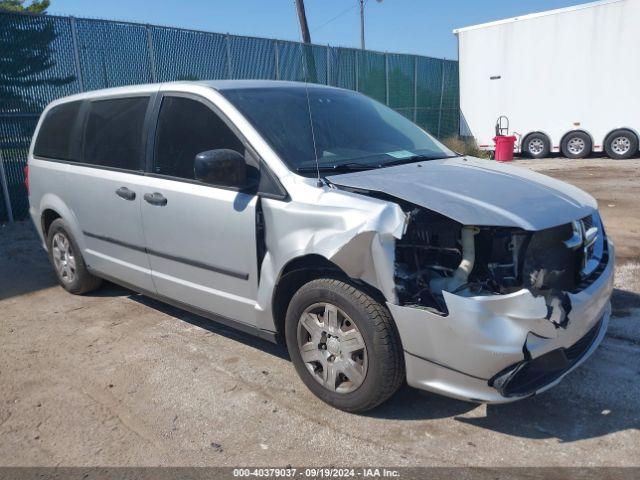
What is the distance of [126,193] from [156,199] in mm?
403

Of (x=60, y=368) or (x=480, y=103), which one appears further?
(x=480, y=103)

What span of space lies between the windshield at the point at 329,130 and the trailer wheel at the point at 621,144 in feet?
44.3

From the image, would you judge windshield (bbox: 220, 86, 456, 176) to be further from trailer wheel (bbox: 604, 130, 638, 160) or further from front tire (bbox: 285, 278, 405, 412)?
trailer wheel (bbox: 604, 130, 638, 160)

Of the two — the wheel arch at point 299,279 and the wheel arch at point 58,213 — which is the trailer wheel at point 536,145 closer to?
the wheel arch at point 58,213

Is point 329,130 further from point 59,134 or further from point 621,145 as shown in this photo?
point 621,145

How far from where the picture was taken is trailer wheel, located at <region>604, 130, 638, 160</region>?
15.4m

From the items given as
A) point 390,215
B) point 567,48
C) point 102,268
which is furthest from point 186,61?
point 567,48

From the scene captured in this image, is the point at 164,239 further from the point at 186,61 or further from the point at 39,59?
the point at 186,61

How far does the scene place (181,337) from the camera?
4.24 meters

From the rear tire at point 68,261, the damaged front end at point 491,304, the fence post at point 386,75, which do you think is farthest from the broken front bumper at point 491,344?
the fence post at point 386,75

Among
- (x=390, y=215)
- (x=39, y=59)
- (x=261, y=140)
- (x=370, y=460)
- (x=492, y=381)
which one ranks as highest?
(x=39, y=59)

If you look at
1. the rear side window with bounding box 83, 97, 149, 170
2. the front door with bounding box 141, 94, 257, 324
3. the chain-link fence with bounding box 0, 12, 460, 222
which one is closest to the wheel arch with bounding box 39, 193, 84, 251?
the rear side window with bounding box 83, 97, 149, 170

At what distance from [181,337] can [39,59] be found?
262 inches

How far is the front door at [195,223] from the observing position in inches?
135
